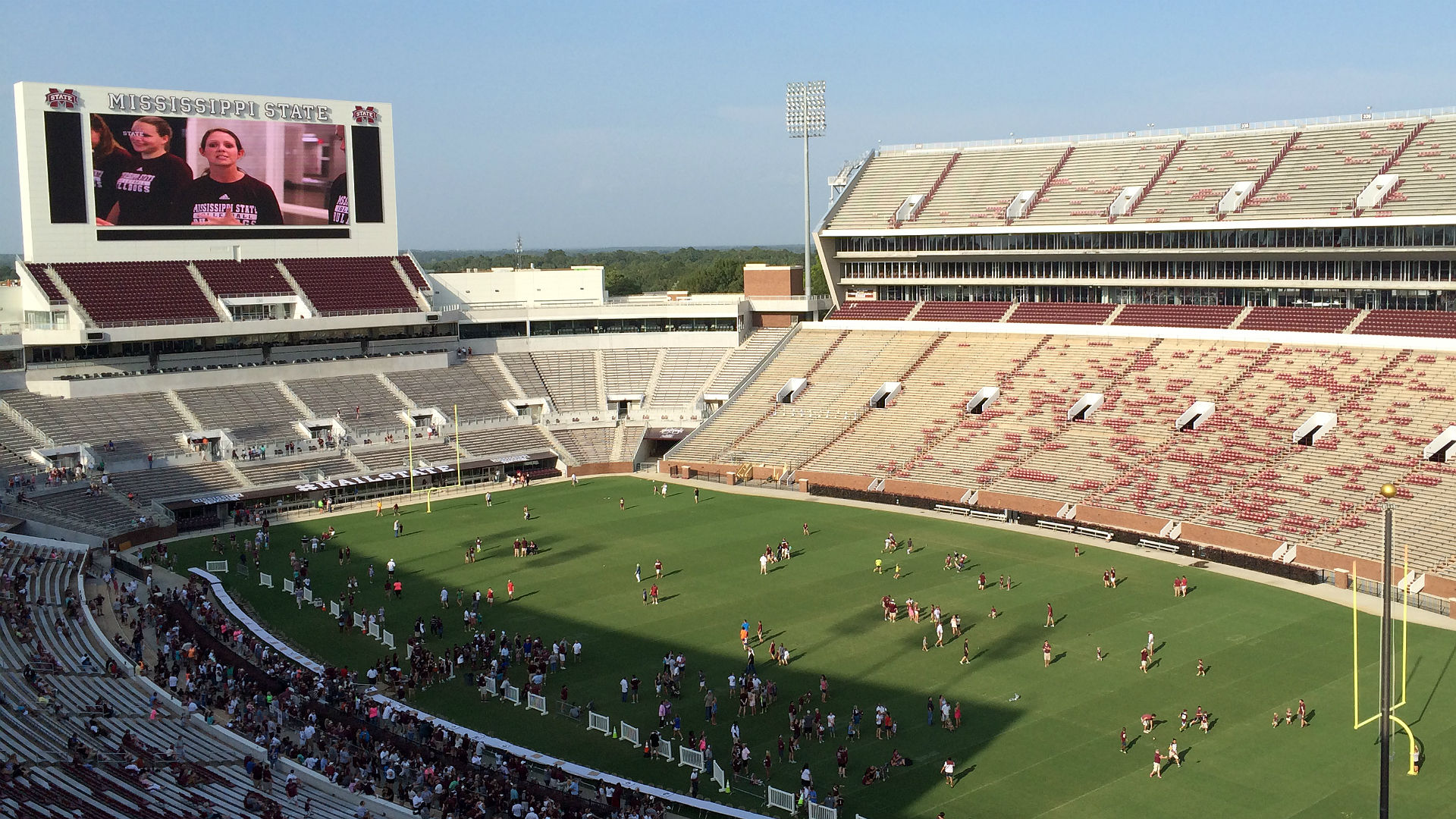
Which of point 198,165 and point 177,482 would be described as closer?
point 177,482

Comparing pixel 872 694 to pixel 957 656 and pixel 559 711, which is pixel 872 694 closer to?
pixel 957 656

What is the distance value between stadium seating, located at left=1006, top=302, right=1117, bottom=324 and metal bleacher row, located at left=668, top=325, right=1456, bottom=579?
1.35 m

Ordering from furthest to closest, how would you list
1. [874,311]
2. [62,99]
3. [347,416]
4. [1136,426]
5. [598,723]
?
1. [874,311]
2. [347,416]
3. [62,99]
4. [1136,426]
5. [598,723]

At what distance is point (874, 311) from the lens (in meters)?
77.6

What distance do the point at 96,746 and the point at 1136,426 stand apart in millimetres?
42397

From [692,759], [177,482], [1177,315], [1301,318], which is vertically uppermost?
[1177,315]

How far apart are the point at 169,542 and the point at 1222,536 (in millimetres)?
39272

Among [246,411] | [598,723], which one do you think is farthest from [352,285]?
[598,723]

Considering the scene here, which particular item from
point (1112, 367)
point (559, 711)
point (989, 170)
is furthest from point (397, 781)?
point (989, 170)

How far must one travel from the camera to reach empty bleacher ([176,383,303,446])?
63.1 m

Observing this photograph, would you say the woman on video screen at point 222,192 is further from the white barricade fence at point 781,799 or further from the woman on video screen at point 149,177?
the white barricade fence at point 781,799

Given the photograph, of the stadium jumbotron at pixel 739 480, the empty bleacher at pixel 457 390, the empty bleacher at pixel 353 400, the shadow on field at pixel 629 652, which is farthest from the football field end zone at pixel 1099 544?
the empty bleacher at pixel 353 400

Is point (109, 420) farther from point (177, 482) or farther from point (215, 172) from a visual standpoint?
point (215, 172)

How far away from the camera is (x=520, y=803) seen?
26.7 metres
